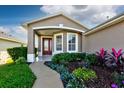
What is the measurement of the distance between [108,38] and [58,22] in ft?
20.0

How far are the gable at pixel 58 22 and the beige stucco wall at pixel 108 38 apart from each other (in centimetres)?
156

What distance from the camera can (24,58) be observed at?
57.5 feet

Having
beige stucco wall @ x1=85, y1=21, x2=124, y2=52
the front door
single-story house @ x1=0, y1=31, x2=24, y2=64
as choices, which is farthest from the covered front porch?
the front door

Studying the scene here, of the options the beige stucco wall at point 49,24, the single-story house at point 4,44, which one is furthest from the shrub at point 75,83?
the single-story house at point 4,44

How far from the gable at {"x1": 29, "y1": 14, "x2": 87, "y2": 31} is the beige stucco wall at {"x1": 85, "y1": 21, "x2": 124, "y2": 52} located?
1556 mm

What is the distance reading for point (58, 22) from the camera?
59.4 feet

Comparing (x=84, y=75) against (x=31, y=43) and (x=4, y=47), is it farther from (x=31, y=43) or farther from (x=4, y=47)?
(x=4, y=47)

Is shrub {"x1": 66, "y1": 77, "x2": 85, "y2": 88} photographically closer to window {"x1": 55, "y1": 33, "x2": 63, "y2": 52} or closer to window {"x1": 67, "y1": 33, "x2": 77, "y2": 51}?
window {"x1": 67, "y1": 33, "x2": 77, "y2": 51}

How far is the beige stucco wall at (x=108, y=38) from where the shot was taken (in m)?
11.6

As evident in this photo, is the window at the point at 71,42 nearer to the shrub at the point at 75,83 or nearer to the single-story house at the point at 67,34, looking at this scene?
the single-story house at the point at 67,34

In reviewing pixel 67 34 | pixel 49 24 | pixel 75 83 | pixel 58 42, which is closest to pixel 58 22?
pixel 49 24

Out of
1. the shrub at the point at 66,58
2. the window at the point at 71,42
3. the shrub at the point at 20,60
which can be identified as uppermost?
the window at the point at 71,42

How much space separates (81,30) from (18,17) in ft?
21.8
